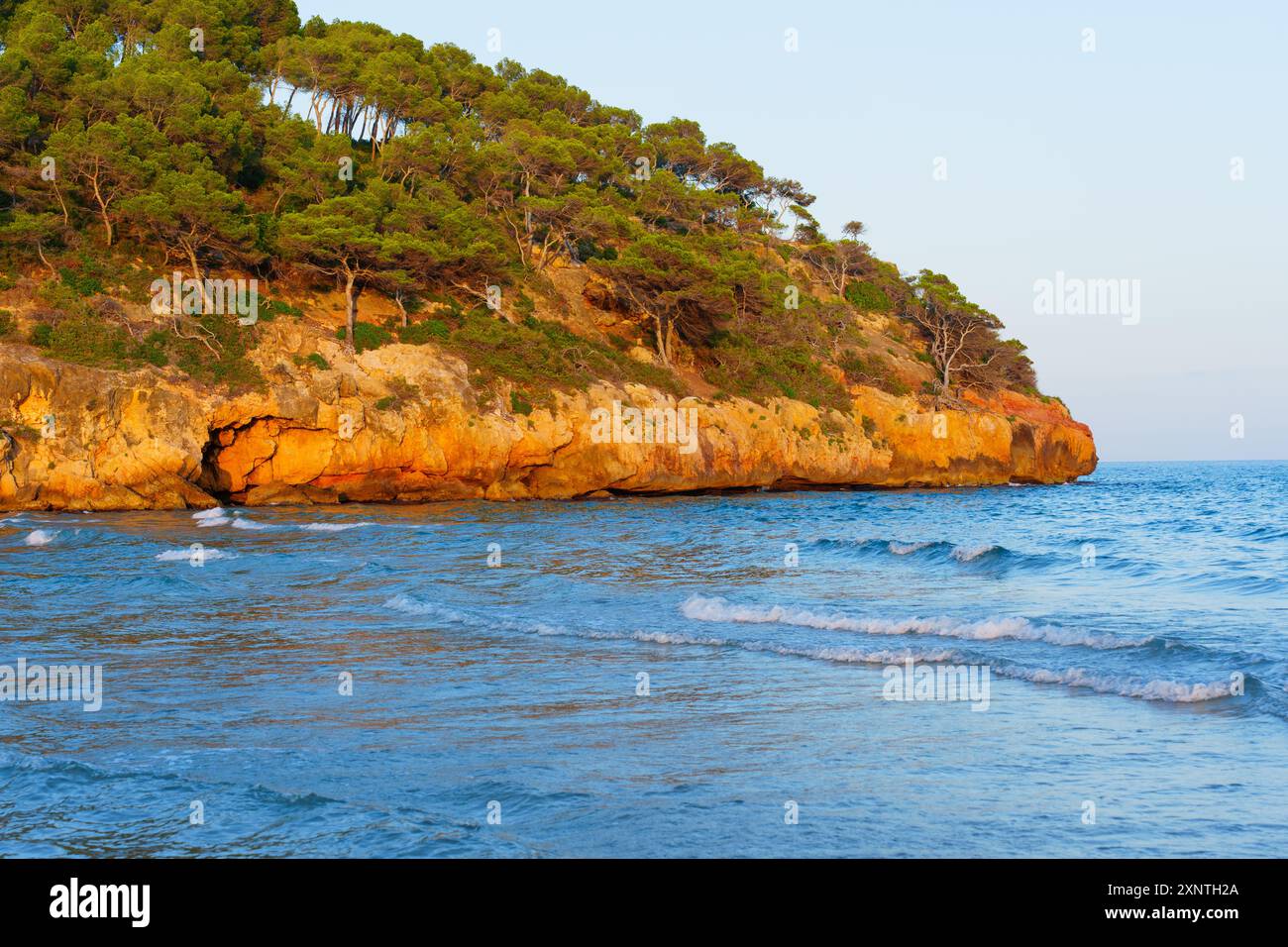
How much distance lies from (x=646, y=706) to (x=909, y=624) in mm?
5068

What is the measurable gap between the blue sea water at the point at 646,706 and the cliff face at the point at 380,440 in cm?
1038

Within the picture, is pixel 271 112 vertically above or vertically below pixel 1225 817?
above

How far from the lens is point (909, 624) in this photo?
13.0 meters

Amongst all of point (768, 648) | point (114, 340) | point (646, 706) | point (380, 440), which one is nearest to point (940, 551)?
point (768, 648)

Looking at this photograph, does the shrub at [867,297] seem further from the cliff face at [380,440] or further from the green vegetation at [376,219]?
the cliff face at [380,440]

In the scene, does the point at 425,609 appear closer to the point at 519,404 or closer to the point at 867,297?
the point at 519,404

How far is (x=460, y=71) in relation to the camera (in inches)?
2379

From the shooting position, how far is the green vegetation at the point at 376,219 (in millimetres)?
35219

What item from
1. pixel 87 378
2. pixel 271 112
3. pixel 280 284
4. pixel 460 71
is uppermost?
pixel 460 71

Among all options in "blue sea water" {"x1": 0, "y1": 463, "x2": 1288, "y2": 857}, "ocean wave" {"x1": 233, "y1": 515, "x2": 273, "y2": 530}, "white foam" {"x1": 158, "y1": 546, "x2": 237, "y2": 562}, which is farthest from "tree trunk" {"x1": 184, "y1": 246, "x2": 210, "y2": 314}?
"white foam" {"x1": 158, "y1": 546, "x2": 237, "y2": 562}

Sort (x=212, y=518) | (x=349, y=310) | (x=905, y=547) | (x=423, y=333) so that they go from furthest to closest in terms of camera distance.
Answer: (x=423, y=333) → (x=349, y=310) → (x=212, y=518) → (x=905, y=547)

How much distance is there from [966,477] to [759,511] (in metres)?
19.0

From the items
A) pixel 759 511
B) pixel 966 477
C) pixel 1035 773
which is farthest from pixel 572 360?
pixel 1035 773
